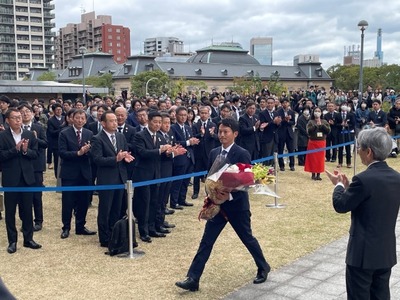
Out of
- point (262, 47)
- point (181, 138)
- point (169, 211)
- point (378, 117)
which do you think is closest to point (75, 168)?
point (169, 211)

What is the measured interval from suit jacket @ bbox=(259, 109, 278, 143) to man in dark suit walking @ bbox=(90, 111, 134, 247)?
619 cm

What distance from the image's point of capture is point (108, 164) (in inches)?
275

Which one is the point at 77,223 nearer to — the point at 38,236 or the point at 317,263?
the point at 38,236

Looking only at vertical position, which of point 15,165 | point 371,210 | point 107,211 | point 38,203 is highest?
point 371,210

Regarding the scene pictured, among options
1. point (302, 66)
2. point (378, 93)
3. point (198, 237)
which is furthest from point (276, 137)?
point (302, 66)

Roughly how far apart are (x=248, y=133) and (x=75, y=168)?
5111 millimetres

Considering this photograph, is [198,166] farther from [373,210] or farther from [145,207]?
[373,210]

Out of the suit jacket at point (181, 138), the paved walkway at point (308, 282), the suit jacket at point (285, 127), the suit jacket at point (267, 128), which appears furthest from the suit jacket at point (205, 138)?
the paved walkway at point (308, 282)

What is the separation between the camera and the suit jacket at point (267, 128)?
1273 centimetres

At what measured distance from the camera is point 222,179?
5.08 metres

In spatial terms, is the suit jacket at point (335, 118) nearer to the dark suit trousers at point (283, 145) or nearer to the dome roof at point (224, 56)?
the dark suit trousers at point (283, 145)

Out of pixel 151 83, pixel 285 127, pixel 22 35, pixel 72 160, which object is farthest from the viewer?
pixel 22 35

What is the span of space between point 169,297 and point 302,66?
9547 centimetres

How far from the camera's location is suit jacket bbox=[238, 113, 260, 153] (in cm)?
1161
